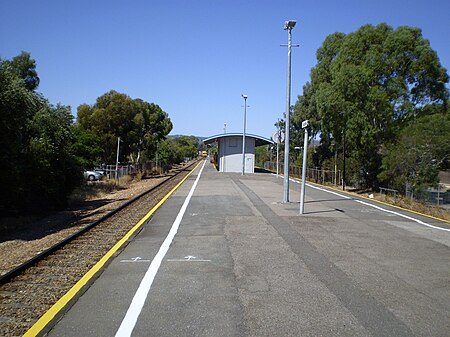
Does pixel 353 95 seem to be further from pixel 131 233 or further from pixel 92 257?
pixel 92 257

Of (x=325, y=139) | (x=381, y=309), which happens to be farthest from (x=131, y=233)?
(x=325, y=139)

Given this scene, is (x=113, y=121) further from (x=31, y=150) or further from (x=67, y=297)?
(x=67, y=297)

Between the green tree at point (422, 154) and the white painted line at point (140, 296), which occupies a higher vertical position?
the green tree at point (422, 154)

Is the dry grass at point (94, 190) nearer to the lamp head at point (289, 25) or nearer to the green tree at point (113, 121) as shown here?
the green tree at point (113, 121)

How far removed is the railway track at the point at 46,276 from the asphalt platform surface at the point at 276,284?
50cm

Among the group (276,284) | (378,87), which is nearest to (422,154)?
(378,87)

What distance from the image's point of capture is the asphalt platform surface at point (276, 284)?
4500 millimetres

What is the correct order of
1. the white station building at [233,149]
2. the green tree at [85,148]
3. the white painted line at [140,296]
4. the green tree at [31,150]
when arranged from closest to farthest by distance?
the white painted line at [140,296]
the green tree at [31,150]
the green tree at [85,148]
the white station building at [233,149]

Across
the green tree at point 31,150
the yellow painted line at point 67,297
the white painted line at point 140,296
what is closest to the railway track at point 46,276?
the yellow painted line at point 67,297

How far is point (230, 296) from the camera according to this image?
5406 millimetres

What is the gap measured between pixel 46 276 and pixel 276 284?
12.6 feet

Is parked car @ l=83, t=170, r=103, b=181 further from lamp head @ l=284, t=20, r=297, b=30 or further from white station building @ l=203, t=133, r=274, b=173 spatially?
lamp head @ l=284, t=20, r=297, b=30

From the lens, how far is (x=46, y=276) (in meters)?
6.54

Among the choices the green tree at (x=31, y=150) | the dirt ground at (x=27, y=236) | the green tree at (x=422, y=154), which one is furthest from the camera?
the green tree at (x=422, y=154)
